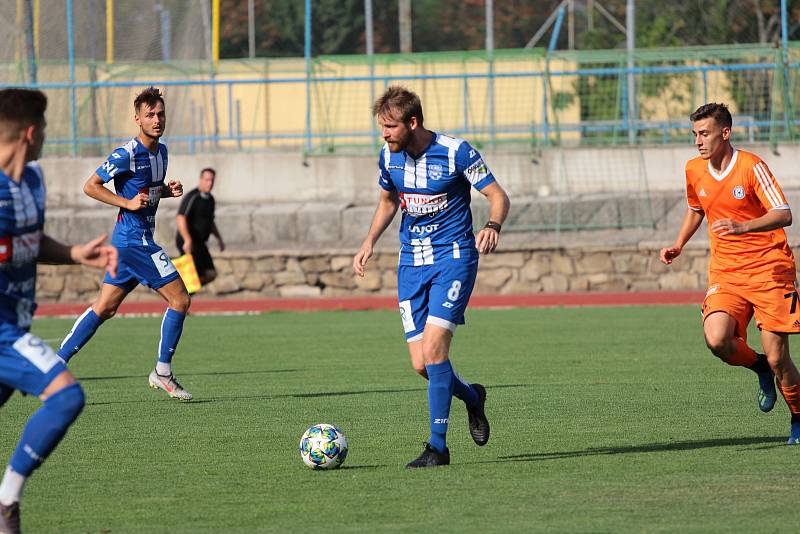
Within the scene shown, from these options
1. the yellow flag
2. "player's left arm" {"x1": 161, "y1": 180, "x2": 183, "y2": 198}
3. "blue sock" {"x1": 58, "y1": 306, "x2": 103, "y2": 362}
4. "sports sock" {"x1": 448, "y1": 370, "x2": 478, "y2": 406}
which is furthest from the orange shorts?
the yellow flag

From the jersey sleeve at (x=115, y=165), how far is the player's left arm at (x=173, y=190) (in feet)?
1.22

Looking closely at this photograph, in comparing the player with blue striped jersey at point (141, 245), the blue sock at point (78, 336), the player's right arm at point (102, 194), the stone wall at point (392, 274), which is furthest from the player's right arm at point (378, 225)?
the stone wall at point (392, 274)

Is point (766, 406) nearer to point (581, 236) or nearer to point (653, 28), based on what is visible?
point (581, 236)

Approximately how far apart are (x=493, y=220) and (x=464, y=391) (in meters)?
1.08

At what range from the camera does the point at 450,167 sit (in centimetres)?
732

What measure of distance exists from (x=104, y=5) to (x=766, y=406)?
20.9 metres

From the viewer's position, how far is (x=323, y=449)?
707cm

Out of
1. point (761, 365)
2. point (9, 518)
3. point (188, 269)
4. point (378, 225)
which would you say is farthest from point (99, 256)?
point (188, 269)

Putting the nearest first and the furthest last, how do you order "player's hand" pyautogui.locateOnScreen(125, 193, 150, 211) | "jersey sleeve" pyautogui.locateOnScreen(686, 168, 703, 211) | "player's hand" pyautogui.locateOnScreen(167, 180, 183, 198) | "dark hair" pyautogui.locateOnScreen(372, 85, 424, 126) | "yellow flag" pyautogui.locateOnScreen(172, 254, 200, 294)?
"dark hair" pyautogui.locateOnScreen(372, 85, 424, 126) < "jersey sleeve" pyautogui.locateOnScreen(686, 168, 703, 211) < "player's hand" pyautogui.locateOnScreen(125, 193, 150, 211) < "player's hand" pyautogui.locateOnScreen(167, 180, 183, 198) < "yellow flag" pyautogui.locateOnScreen(172, 254, 200, 294)

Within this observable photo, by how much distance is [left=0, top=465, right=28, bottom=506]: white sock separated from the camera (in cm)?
530

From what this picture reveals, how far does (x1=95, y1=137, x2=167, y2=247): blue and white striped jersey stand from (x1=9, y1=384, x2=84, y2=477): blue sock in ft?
16.8

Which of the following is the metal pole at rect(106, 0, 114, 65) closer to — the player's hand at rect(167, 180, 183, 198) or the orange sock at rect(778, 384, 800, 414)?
the player's hand at rect(167, 180, 183, 198)

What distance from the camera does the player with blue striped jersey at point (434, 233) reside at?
7.16 meters

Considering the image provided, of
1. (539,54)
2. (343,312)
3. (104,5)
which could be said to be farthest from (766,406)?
(104,5)
